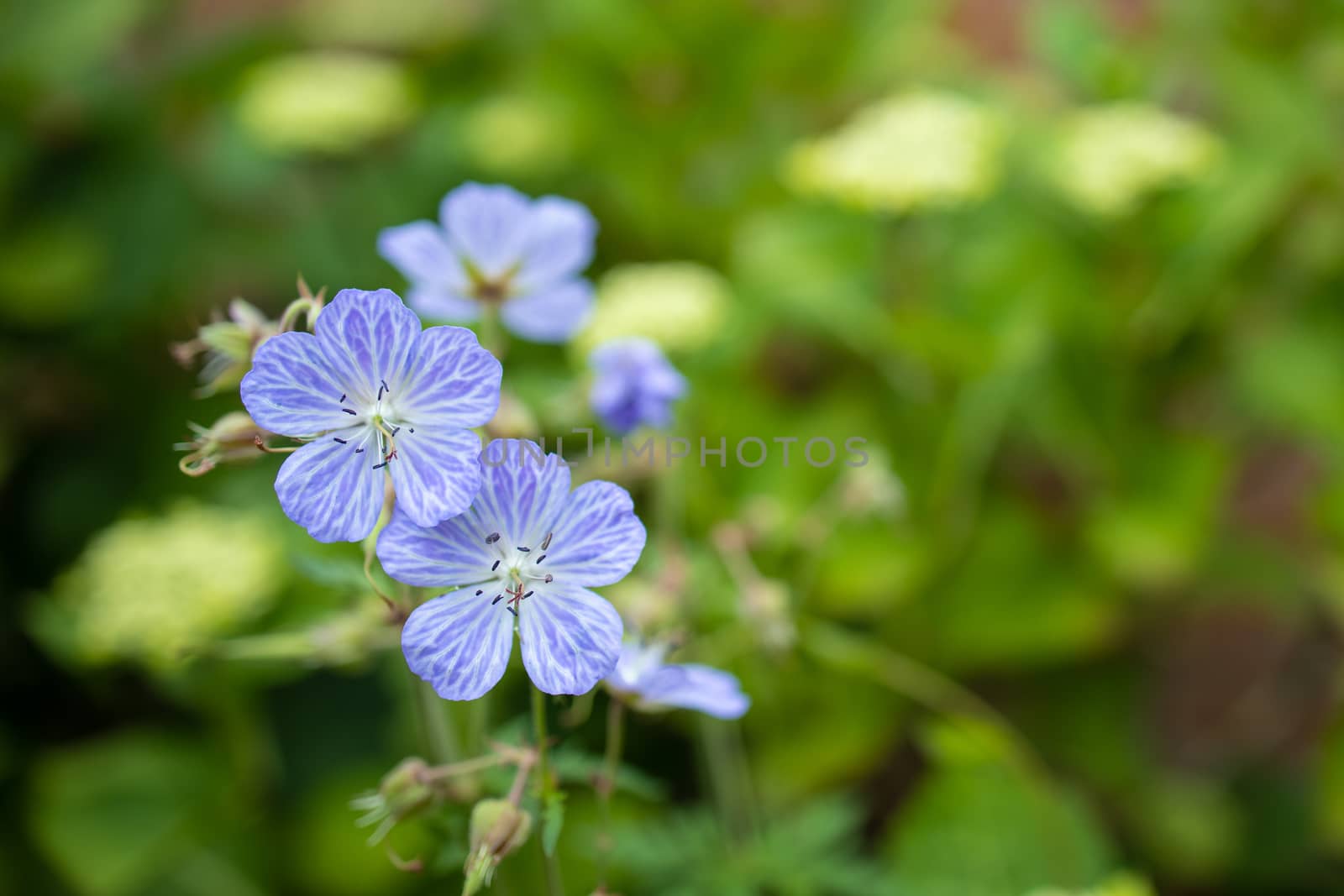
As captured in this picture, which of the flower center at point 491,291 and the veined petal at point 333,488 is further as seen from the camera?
the flower center at point 491,291

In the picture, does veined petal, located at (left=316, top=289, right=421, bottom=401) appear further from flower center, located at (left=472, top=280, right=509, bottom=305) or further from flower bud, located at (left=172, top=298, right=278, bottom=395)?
flower center, located at (left=472, top=280, right=509, bottom=305)

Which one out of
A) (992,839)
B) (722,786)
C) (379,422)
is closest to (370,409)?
(379,422)

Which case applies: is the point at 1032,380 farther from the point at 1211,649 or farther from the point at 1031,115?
the point at 1211,649

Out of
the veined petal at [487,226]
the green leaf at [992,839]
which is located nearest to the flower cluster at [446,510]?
the veined petal at [487,226]

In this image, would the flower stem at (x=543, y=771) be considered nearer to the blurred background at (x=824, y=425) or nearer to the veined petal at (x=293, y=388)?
the veined petal at (x=293, y=388)

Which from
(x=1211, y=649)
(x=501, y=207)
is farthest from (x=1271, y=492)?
(x=501, y=207)

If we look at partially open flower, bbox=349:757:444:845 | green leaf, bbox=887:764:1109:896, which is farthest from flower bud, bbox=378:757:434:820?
green leaf, bbox=887:764:1109:896

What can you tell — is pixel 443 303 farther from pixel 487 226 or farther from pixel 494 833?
pixel 494 833
